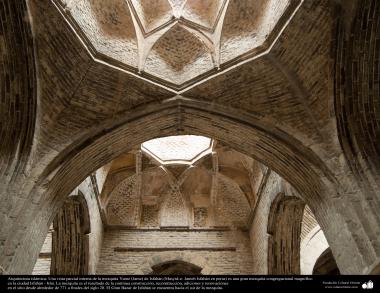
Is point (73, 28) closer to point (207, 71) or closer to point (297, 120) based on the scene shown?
point (207, 71)

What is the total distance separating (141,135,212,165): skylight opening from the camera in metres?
10.2

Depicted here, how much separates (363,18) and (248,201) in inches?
222

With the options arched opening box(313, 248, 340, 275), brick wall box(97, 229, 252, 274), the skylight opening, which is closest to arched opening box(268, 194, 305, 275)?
arched opening box(313, 248, 340, 275)

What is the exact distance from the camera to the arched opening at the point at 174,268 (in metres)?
10.1

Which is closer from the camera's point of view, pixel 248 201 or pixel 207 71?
pixel 207 71

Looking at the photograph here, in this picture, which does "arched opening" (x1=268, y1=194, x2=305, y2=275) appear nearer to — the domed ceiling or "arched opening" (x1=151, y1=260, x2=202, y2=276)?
"arched opening" (x1=151, y1=260, x2=202, y2=276)

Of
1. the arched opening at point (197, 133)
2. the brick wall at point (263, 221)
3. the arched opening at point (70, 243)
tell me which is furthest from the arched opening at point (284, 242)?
the arched opening at point (70, 243)

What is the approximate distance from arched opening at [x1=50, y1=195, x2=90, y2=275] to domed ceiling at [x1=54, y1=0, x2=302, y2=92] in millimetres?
3295

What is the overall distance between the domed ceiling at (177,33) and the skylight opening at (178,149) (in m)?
3.53

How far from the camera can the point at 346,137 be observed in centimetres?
567

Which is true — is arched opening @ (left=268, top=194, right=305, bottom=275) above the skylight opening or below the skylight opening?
below
